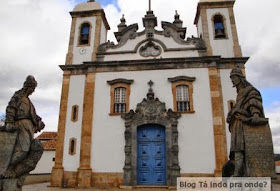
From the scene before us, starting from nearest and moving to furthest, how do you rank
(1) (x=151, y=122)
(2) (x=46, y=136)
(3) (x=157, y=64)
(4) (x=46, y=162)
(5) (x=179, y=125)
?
(5) (x=179, y=125)
(1) (x=151, y=122)
(3) (x=157, y=64)
(4) (x=46, y=162)
(2) (x=46, y=136)

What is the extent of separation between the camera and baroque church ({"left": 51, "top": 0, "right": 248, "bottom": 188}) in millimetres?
12430

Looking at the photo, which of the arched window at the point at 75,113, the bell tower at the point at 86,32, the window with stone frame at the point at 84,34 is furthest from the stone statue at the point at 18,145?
the window with stone frame at the point at 84,34

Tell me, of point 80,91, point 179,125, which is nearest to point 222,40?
point 179,125

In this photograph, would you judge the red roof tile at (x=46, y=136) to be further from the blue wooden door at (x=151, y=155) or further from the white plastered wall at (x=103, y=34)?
the blue wooden door at (x=151, y=155)

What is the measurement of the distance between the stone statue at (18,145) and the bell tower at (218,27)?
11373 mm

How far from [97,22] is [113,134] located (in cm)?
773

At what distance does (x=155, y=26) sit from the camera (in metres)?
15.8

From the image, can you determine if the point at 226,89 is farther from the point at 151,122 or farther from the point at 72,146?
the point at 72,146

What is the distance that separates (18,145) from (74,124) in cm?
875

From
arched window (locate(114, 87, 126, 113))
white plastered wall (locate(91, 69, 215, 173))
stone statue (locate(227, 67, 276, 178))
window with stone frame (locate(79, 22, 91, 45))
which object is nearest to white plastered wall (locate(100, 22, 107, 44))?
window with stone frame (locate(79, 22, 91, 45))

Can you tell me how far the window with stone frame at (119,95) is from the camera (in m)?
13.6

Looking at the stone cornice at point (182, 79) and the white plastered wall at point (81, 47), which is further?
the white plastered wall at point (81, 47)

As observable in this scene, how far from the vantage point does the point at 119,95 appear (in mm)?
13945

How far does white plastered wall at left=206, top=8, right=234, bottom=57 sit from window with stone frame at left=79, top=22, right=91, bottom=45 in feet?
25.7
